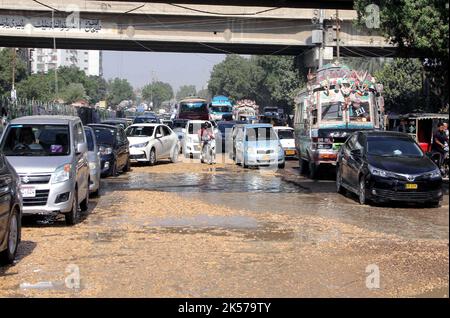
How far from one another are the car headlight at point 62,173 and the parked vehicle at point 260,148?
14.6 metres

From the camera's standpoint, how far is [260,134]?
2664cm

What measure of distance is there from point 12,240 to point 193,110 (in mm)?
41331

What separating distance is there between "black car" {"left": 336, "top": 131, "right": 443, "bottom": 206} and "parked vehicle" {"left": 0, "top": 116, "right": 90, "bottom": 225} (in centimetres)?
608

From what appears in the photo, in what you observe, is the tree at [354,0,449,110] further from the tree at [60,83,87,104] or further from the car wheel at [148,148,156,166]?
the tree at [60,83,87,104]

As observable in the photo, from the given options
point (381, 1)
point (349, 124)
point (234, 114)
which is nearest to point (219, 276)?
point (381, 1)

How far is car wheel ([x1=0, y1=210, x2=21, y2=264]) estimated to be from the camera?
8.71m

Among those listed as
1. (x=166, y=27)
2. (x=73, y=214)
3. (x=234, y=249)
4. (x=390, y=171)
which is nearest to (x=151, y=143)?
(x=390, y=171)

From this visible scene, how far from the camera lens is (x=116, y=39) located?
4075 cm

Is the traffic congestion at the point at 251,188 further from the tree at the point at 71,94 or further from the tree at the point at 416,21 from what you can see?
the tree at the point at 71,94

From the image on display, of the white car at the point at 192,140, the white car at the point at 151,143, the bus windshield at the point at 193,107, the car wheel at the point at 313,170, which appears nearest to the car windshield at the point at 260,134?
the white car at the point at 151,143

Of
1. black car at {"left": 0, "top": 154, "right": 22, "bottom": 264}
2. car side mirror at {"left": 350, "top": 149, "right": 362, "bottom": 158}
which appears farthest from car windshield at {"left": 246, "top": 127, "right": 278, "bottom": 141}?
black car at {"left": 0, "top": 154, "right": 22, "bottom": 264}

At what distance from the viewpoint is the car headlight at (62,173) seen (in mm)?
11531

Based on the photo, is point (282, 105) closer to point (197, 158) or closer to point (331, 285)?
point (197, 158)
